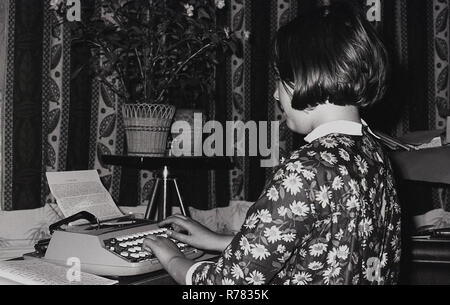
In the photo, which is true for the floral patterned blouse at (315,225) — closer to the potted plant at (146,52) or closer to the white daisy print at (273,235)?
the white daisy print at (273,235)

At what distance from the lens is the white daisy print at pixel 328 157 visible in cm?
84

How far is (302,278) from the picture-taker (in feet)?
2.83

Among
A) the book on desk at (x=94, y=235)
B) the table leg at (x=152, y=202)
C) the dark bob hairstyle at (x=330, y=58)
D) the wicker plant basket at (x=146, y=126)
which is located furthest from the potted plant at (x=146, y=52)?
the dark bob hairstyle at (x=330, y=58)

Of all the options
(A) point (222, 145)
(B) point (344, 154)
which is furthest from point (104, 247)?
(A) point (222, 145)

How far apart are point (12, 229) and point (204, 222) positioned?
28.9 inches

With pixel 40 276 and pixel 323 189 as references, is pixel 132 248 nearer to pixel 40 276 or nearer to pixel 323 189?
pixel 40 276

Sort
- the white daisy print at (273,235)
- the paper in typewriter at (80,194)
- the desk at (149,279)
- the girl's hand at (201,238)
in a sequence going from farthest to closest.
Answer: the paper in typewriter at (80,194), the girl's hand at (201,238), the desk at (149,279), the white daisy print at (273,235)

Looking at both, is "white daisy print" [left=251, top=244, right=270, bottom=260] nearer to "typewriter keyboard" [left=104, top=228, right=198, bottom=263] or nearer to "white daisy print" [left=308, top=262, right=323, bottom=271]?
"white daisy print" [left=308, top=262, right=323, bottom=271]

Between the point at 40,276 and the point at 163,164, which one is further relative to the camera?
the point at 163,164

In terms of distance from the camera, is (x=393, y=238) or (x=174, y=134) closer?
(x=393, y=238)

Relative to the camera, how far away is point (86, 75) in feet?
5.65

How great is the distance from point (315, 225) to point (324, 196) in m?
0.05
